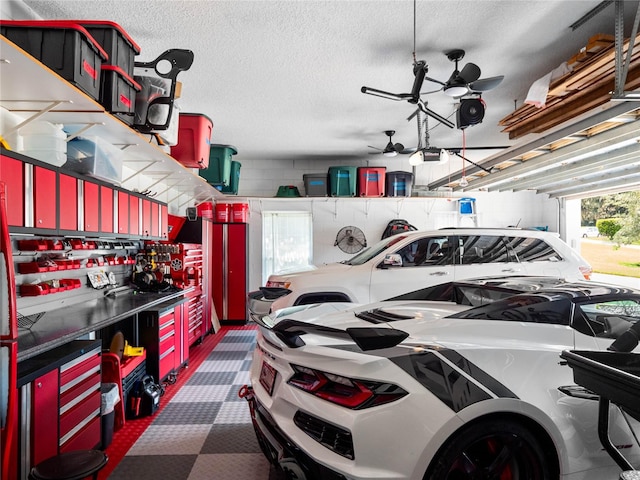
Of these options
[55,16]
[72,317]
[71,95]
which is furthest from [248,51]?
[72,317]

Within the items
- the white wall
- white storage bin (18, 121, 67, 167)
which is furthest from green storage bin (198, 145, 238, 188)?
white storage bin (18, 121, 67, 167)

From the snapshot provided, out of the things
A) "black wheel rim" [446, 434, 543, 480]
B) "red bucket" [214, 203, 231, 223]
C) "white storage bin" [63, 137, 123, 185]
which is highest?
"white storage bin" [63, 137, 123, 185]

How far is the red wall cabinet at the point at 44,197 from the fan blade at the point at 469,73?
3.23 m

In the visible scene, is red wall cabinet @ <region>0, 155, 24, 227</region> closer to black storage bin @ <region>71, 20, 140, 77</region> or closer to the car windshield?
black storage bin @ <region>71, 20, 140, 77</region>

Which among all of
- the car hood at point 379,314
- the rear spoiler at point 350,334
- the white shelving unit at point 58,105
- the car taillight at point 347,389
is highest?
the white shelving unit at point 58,105

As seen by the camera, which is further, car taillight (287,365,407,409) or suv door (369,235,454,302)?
suv door (369,235,454,302)

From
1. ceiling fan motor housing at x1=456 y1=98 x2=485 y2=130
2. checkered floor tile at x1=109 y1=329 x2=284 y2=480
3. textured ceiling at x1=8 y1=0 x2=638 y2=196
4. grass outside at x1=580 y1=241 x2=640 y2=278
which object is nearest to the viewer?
checkered floor tile at x1=109 y1=329 x2=284 y2=480

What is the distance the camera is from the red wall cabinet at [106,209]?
3.28 meters

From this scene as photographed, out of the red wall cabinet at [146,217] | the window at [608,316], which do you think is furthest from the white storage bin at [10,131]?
the window at [608,316]

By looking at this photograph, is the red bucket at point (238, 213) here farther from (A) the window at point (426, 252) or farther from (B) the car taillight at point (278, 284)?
(A) the window at point (426, 252)

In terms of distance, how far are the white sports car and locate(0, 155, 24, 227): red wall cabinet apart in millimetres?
1677

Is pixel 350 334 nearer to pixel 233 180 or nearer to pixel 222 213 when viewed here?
pixel 222 213

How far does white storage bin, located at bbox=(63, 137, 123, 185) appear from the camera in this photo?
306 centimetres

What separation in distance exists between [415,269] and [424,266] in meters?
0.15
